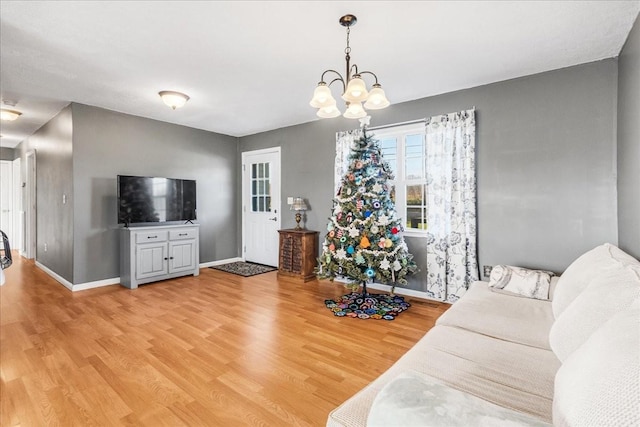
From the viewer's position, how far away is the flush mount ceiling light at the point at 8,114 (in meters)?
4.46

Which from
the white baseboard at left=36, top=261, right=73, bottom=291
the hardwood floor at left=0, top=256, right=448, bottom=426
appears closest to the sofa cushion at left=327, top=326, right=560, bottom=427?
the hardwood floor at left=0, top=256, right=448, bottom=426

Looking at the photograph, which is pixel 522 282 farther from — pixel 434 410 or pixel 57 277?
pixel 57 277

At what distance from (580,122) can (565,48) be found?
0.75 metres

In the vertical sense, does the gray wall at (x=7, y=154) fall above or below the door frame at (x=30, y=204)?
above

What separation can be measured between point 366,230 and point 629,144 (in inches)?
94.0

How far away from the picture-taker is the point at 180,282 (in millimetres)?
4773

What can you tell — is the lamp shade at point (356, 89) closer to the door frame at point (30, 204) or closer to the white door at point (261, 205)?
the white door at point (261, 205)

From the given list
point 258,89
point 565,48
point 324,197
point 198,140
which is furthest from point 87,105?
point 565,48

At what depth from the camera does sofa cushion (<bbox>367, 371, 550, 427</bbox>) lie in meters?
0.86

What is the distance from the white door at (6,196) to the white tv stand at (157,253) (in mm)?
5252

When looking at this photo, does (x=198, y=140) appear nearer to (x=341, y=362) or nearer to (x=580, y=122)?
(x=341, y=362)

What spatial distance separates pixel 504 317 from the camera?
7.04 ft

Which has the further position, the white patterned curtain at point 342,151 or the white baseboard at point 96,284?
the white patterned curtain at point 342,151

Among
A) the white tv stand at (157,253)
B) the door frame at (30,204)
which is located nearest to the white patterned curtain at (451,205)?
the white tv stand at (157,253)
